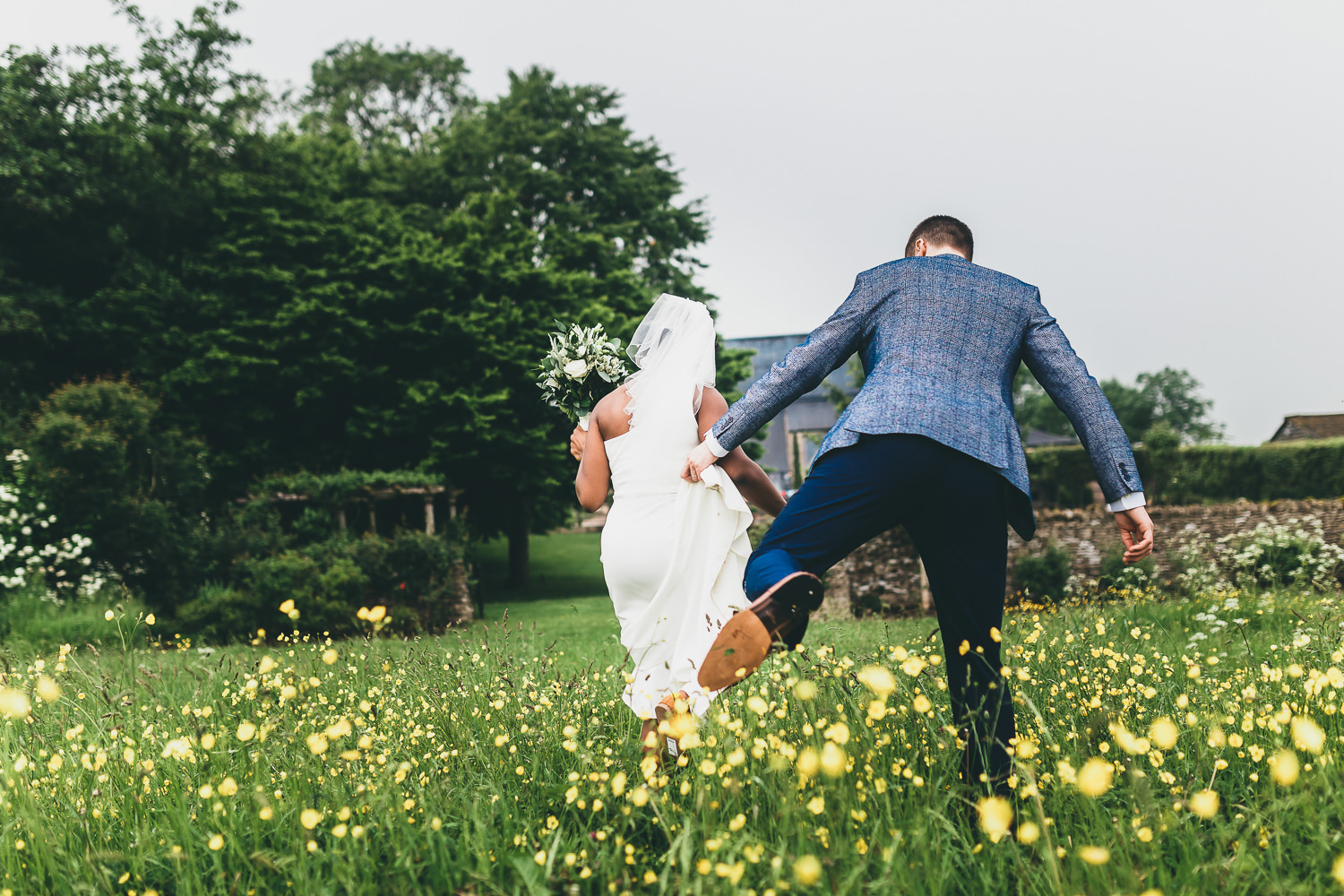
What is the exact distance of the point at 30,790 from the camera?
7.71 ft

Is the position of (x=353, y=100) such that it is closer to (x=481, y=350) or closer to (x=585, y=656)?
(x=481, y=350)

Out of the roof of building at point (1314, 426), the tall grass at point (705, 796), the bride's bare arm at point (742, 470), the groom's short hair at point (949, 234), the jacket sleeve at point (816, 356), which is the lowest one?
the tall grass at point (705, 796)

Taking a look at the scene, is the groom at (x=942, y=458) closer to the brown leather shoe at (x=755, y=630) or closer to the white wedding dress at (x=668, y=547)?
the brown leather shoe at (x=755, y=630)

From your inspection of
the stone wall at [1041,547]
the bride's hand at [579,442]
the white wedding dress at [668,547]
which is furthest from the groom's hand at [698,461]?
the stone wall at [1041,547]

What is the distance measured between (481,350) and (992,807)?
18.3 m

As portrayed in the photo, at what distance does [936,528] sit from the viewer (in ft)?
8.20

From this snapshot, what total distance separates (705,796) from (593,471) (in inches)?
77.3

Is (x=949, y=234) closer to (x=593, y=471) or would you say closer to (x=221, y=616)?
(x=593, y=471)

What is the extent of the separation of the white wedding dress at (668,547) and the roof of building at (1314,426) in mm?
44225

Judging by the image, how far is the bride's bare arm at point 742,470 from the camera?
3377 mm

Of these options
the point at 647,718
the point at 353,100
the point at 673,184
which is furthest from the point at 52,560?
the point at 353,100

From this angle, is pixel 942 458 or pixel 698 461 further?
pixel 698 461

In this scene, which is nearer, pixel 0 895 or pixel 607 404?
pixel 0 895

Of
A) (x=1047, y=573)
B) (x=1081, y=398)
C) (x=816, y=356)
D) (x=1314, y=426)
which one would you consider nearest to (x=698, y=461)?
(x=816, y=356)
